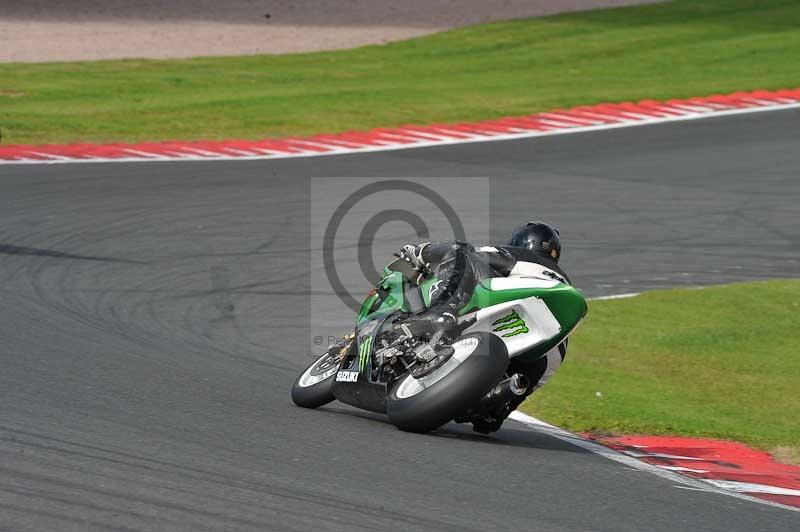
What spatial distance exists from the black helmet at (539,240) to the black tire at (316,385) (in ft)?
4.27

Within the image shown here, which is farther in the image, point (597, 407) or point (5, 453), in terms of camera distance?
point (597, 407)

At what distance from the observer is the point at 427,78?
2380cm

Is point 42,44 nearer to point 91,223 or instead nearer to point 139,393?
point 91,223

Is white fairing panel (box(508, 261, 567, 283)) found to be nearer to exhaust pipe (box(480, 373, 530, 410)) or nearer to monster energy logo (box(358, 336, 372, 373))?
exhaust pipe (box(480, 373, 530, 410))

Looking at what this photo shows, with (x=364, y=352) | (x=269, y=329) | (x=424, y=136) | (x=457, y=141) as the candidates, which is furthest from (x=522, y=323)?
(x=424, y=136)

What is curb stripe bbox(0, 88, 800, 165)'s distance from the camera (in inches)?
652

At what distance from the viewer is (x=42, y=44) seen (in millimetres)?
25016

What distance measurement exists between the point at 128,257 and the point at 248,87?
10.6m

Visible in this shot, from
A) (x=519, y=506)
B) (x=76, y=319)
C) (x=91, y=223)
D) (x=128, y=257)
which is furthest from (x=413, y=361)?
(x=91, y=223)

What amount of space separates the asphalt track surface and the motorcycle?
0.19m

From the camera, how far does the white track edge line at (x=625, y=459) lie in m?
6.06

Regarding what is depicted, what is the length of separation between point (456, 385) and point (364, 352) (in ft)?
2.39

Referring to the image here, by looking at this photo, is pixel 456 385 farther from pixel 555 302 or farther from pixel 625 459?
pixel 625 459

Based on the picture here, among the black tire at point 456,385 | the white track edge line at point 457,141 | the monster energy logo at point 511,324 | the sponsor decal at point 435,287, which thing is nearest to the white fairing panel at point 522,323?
the monster energy logo at point 511,324
